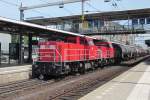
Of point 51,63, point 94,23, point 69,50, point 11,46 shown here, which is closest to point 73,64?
point 69,50

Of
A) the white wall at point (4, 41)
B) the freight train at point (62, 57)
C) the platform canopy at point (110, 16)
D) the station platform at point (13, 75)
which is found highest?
the platform canopy at point (110, 16)

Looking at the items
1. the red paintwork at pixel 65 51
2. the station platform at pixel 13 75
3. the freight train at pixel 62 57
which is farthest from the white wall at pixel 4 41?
the station platform at pixel 13 75

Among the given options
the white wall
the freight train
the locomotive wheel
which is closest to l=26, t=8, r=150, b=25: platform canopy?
the white wall

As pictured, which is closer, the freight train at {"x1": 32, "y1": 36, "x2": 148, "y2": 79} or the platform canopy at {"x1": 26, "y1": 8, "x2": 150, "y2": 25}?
the freight train at {"x1": 32, "y1": 36, "x2": 148, "y2": 79}

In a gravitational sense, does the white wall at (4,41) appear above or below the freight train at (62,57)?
above

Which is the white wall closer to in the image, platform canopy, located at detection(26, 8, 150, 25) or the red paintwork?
the red paintwork

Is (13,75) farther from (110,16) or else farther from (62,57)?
(110,16)

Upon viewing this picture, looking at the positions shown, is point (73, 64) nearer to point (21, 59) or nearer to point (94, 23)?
point (21, 59)

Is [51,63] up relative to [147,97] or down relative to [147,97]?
up

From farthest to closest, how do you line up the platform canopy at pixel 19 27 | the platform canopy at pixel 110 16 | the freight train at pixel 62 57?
the platform canopy at pixel 110 16 → the platform canopy at pixel 19 27 → the freight train at pixel 62 57

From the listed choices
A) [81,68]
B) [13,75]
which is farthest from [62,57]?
[81,68]

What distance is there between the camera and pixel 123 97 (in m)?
12.5

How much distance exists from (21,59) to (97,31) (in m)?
35.3

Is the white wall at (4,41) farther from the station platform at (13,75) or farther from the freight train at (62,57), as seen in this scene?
the station platform at (13,75)
